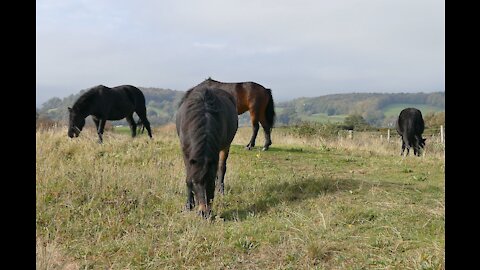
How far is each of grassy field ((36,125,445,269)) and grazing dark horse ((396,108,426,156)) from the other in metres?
5.45

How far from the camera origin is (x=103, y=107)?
14.1 meters

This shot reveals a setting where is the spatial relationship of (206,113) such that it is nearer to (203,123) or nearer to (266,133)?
(203,123)

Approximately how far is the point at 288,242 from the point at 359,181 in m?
3.48

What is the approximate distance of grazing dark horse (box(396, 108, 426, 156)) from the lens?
48.4 feet

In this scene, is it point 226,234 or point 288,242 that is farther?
point 226,234

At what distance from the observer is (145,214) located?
6109 mm

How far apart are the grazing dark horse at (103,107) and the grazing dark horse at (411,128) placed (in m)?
10.3

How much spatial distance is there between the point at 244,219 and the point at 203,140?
4.30 ft

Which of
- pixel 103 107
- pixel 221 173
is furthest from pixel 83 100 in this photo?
pixel 221 173

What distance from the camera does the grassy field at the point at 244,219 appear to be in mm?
4395
